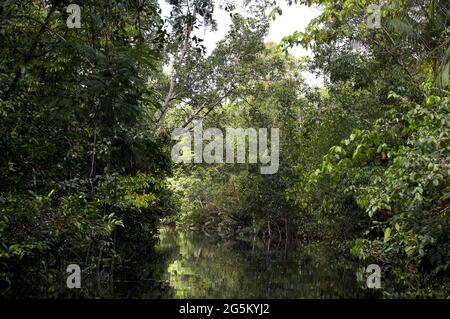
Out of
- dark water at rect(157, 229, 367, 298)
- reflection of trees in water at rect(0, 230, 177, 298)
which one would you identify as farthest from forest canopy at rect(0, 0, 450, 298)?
dark water at rect(157, 229, 367, 298)

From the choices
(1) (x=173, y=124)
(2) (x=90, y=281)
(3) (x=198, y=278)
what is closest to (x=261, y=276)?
(3) (x=198, y=278)

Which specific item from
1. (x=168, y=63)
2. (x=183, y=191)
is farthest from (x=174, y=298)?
(x=183, y=191)

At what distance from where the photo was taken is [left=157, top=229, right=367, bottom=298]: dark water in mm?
7770

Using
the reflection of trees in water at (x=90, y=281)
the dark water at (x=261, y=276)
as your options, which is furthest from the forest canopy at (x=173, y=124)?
the dark water at (x=261, y=276)

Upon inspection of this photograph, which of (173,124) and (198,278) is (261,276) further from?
(173,124)

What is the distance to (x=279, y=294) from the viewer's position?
7707 mm

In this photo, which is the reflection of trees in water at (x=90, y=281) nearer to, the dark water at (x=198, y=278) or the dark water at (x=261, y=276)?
the dark water at (x=198, y=278)

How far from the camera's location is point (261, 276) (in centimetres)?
1003

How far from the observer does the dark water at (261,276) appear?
25.5 ft

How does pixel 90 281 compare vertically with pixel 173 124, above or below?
below

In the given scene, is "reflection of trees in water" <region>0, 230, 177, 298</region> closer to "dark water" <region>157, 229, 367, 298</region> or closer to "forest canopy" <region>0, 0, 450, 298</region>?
"forest canopy" <region>0, 0, 450, 298</region>

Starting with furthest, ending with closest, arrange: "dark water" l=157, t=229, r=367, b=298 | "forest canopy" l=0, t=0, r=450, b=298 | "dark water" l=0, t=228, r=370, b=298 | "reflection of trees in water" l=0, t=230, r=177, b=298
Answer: "dark water" l=157, t=229, r=367, b=298 < "dark water" l=0, t=228, r=370, b=298 < "reflection of trees in water" l=0, t=230, r=177, b=298 < "forest canopy" l=0, t=0, r=450, b=298

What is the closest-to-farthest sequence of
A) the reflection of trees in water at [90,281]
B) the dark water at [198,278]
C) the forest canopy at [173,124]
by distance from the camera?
the forest canopy at [173,124], the reflection of trees in water at [90,281], the dark water at [198,278]

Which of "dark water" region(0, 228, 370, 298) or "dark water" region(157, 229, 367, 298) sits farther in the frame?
"dark water" region(157, 229, 367, 298)
